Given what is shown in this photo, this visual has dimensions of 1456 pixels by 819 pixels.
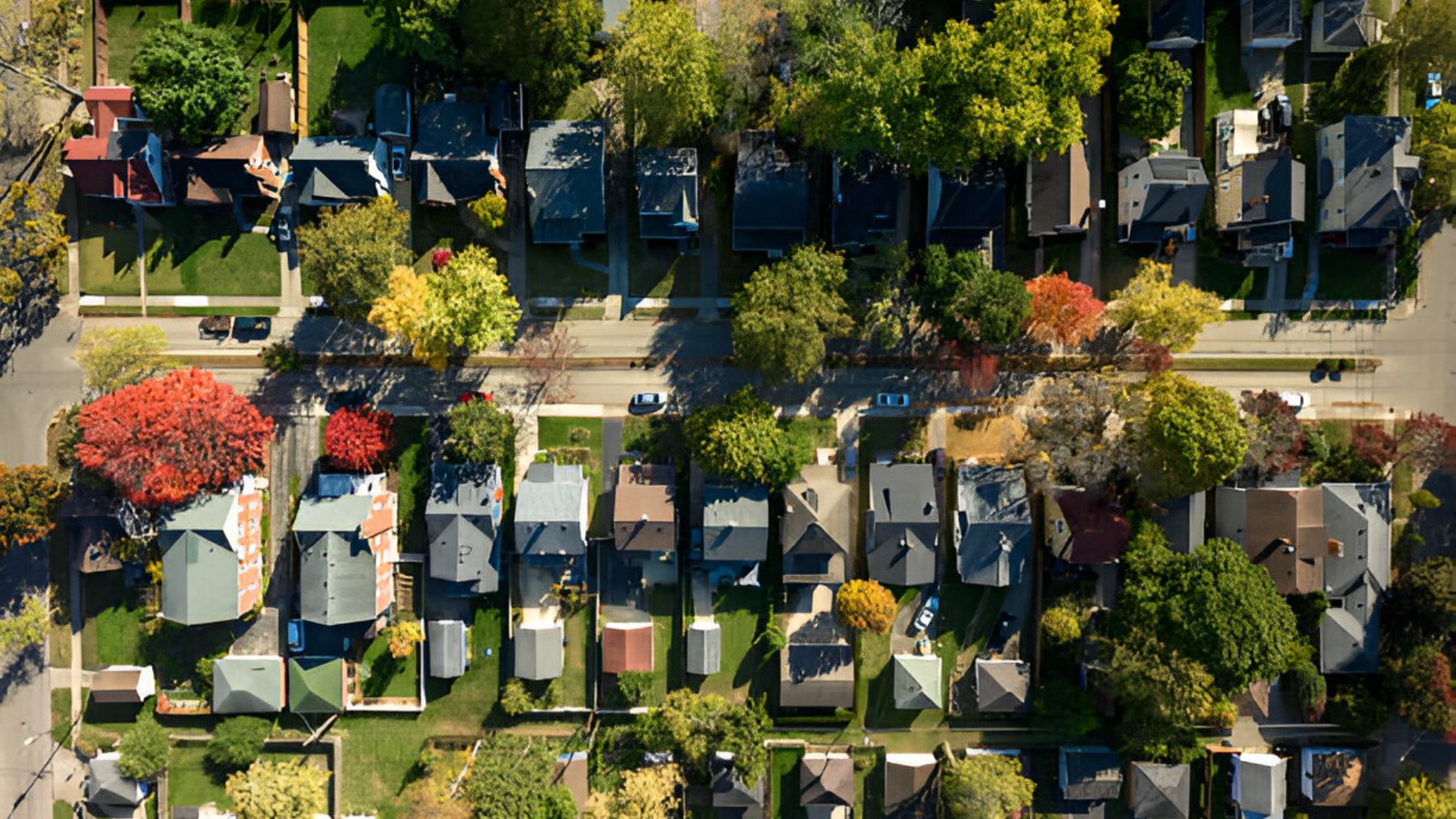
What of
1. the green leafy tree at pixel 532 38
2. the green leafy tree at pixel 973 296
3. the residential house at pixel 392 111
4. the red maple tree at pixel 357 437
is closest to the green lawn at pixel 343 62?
the residential house at pixel 392 111

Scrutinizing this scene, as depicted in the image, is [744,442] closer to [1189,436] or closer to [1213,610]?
[1189,436]

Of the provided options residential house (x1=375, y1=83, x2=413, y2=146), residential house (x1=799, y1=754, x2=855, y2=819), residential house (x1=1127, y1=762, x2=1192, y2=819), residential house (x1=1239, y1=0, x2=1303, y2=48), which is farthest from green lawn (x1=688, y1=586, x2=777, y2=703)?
residential house (x1=1239, y1=0, x2=1303, y2=48)

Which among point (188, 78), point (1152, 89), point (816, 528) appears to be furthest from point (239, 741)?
point (1152, 89)

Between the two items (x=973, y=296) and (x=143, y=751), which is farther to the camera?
(x=143, y=751)

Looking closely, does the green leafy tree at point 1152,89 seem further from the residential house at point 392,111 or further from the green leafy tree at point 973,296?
the residential house at point 392,111

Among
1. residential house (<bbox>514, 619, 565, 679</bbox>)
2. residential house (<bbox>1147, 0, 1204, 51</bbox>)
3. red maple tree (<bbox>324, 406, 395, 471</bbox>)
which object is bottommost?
residential house (<bbox>514, 619, 565, 679</bbox>)

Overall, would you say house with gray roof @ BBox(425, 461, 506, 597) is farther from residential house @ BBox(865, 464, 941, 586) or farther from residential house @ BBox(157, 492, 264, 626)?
residential house @ BBox(865, 464, 941, 586)
